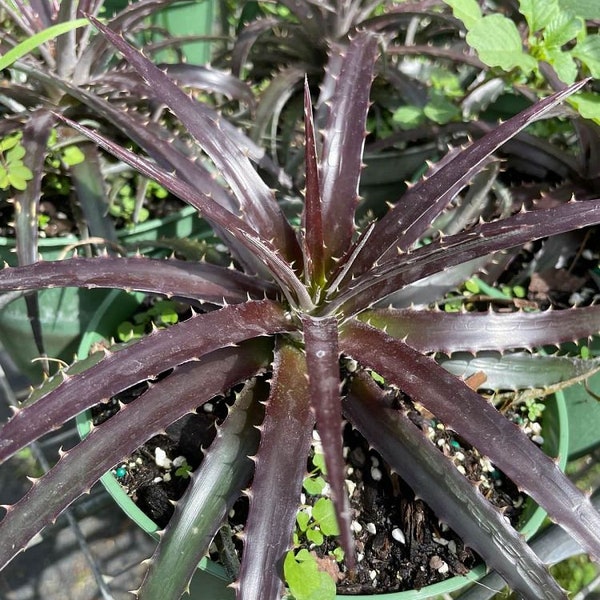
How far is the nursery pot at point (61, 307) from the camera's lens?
3.48ft

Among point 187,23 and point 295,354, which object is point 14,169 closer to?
point 295,354

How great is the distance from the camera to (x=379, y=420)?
0.71m

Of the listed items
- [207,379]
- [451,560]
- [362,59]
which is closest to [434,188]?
[362,59]

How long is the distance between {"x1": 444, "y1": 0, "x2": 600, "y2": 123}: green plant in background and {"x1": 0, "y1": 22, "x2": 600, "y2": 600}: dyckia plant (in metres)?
0.15

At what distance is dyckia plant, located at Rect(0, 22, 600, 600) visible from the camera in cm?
58

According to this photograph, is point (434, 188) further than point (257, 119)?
No

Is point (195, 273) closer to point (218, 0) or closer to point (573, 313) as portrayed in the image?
point (573, 313)

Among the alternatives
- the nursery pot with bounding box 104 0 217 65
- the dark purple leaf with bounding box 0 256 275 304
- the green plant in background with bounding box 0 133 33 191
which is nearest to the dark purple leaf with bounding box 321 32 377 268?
the dark purple leaf with bounding box 0 256 275 304

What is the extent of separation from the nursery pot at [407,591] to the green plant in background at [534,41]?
451 mm

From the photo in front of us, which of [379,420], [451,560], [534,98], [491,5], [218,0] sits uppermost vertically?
[218,0]

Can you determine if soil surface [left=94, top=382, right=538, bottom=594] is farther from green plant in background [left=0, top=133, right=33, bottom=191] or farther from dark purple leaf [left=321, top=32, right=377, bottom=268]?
green plant in background [left=0, top=133, right=33, bottom=191]

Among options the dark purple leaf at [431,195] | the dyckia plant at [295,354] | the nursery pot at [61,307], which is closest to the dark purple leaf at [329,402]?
the dyckia plant at [295,354]

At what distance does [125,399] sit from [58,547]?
Result: 2.07 feet

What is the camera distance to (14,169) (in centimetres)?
91
